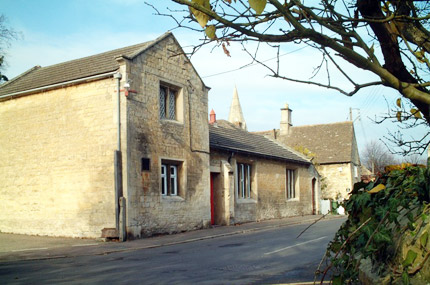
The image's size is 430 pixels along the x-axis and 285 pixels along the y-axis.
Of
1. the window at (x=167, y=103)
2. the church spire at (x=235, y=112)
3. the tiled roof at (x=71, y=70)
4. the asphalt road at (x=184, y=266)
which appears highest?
the church spire at (x=235, y=112)

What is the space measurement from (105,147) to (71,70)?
4.55m

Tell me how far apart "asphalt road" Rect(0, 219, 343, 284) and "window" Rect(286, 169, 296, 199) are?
1753 cm

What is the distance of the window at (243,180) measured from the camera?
24.9 metres

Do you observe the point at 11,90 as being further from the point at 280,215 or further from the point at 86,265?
the point at 280,215

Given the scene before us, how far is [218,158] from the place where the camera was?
22.7 meters

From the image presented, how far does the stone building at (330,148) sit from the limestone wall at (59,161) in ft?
75.9

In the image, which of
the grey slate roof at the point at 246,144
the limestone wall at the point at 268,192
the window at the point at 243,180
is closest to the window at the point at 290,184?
the limestone wall at the point at 268,192

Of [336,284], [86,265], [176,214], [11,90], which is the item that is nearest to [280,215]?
[176,214]

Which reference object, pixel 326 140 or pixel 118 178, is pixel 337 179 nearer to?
pixel 326 140

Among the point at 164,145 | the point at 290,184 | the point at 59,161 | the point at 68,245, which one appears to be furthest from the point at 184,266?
the point at 290,184

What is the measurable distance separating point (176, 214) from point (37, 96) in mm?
7797

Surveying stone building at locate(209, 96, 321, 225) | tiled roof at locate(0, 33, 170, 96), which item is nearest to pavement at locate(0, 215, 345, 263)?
stone building at locate(209, 96, 321, 225)

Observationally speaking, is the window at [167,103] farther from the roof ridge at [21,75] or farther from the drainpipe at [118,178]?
the roof ridge at [21,75]

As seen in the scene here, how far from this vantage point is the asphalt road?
7777 millimetres
